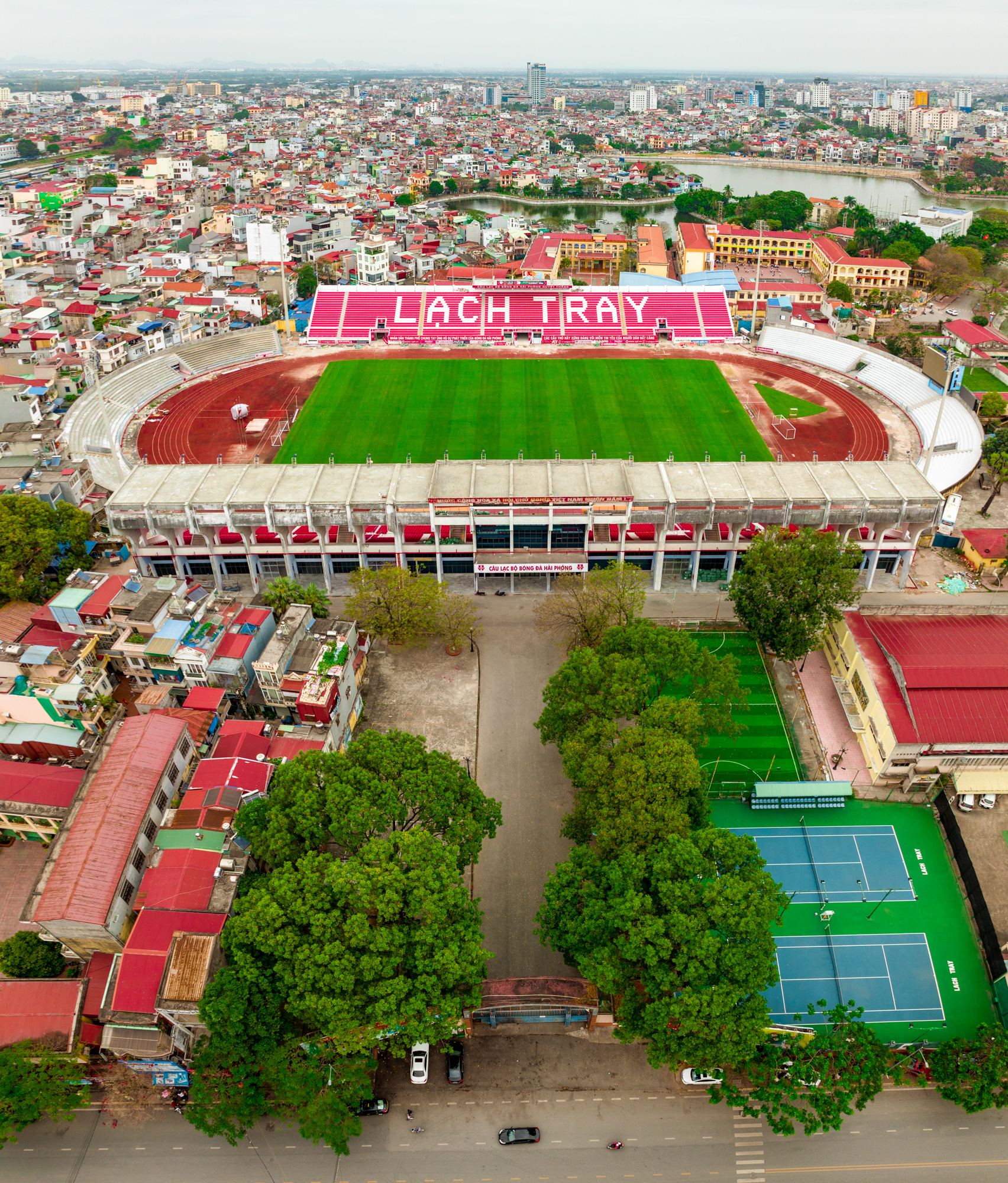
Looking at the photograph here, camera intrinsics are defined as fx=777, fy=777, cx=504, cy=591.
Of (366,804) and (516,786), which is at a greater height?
(516,786)

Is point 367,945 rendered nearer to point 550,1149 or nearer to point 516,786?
point 550,1149

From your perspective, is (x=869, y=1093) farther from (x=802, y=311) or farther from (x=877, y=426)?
(x=802, y=311)

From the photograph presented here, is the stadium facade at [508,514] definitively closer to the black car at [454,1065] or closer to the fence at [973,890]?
the fence at [973,890]

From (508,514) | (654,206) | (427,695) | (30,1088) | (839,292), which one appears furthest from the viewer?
(654,206)

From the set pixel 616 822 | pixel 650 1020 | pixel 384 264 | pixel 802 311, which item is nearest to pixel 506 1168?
pixel 650 1020

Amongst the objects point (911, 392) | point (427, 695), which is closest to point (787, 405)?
point (911, 392)

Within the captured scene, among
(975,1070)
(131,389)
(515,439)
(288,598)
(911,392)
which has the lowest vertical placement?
(975,1070)

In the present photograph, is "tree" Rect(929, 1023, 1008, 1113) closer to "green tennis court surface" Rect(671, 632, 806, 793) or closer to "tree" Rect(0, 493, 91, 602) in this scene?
"green tennis court surface" Rect(671, 632, 806, 793)

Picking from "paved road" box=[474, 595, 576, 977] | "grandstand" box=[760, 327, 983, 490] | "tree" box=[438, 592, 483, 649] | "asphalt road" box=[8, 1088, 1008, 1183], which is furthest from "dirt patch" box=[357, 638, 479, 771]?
"grandstand" box=[760, 327, 983, 490]
